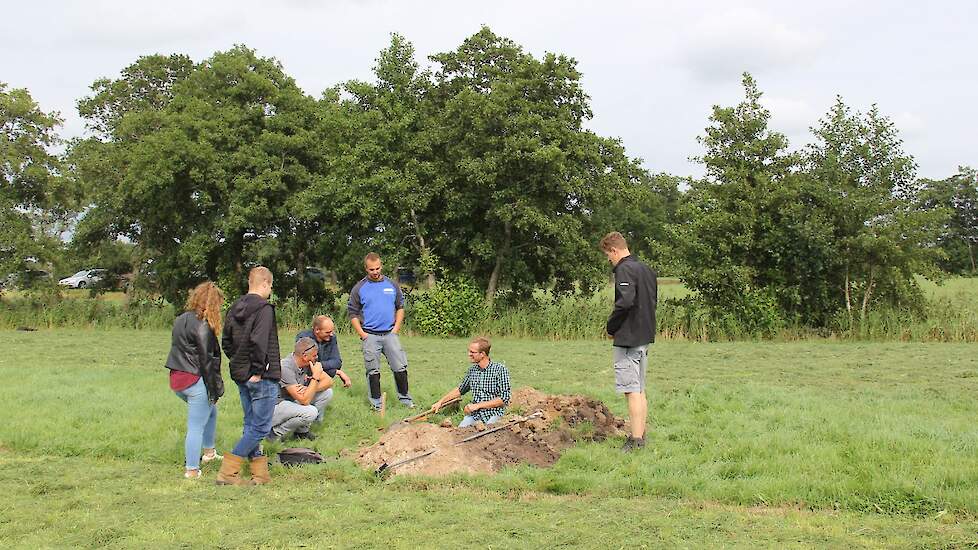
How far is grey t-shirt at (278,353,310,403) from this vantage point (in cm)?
837

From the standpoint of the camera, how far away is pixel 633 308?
24.1ft

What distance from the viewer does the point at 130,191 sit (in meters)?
24.4

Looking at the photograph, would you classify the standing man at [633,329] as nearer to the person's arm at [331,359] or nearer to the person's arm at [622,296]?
the person's arm at [622,296]

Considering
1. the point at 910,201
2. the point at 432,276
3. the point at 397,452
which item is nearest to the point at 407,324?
the point at 432,276

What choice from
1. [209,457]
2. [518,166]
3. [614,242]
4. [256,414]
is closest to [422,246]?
→ [518,166]

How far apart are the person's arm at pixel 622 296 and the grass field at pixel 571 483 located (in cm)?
120

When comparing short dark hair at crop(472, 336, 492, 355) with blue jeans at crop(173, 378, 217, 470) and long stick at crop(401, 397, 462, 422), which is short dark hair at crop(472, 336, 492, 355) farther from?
blue jeans at crop(173, 378, 217, 470)

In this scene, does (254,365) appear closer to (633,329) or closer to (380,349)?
(380,349)

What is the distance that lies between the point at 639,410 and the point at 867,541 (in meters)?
2.64

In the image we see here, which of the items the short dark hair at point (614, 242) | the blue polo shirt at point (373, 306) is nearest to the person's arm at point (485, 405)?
the blue polo shirt at point (373, 306)

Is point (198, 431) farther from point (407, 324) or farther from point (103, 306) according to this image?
point (103, 306)

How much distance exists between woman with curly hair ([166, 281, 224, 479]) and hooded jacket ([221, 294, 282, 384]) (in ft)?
0.66

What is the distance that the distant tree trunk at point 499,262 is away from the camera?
23266 millimetres

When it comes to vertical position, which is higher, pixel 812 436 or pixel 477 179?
pixel 477 179
